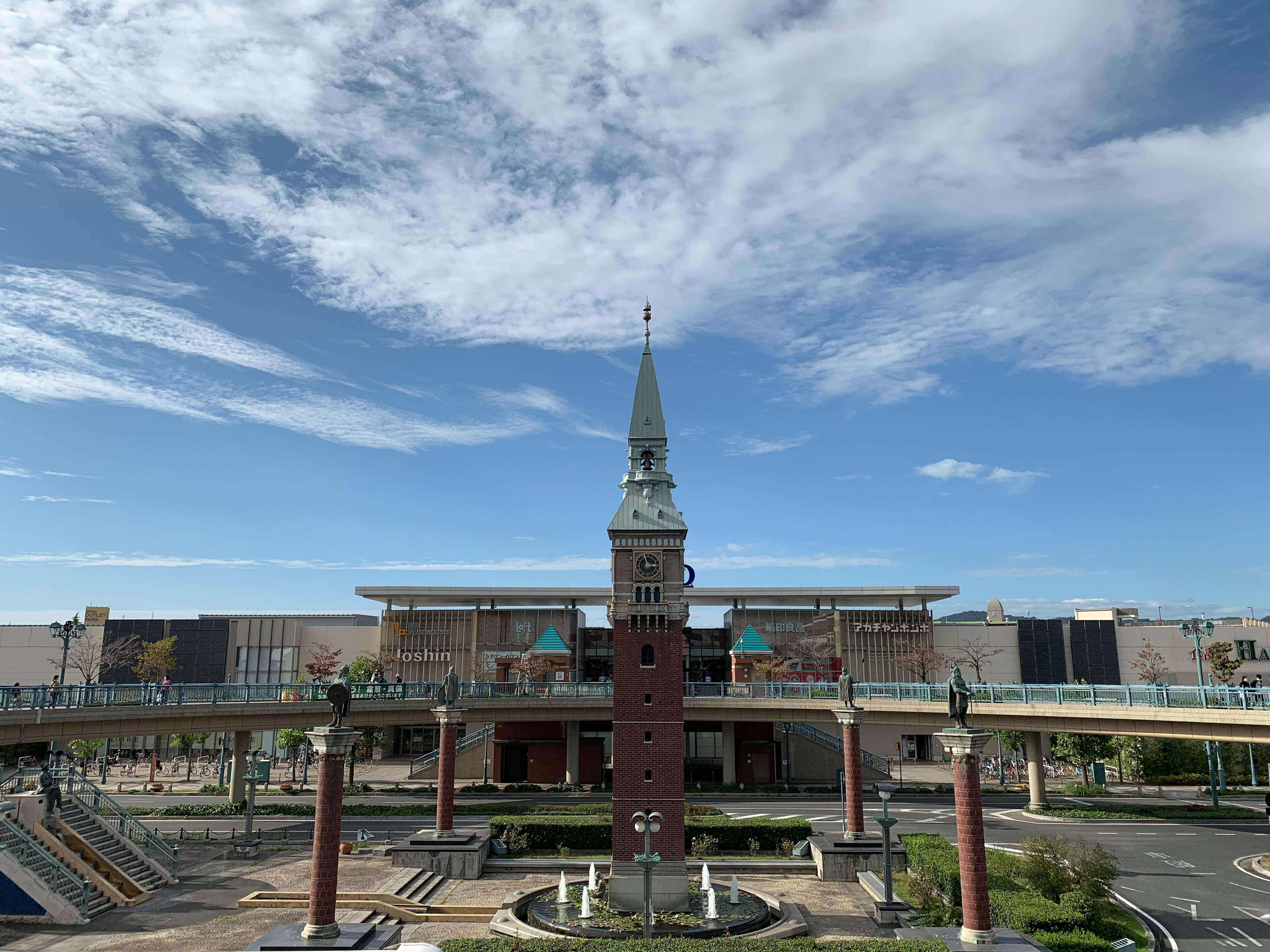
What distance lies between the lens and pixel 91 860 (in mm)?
35344

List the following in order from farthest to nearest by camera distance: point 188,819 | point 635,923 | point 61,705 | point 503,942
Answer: point 188,819, point 61,705, point 635,923, point 503,942

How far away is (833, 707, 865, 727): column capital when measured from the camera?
42.1 metres

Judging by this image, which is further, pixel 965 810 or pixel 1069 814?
pixel 1069 814

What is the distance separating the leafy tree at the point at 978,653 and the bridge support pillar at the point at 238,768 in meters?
66.7

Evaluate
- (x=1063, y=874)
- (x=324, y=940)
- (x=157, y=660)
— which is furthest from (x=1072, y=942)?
(x=157, y=660)

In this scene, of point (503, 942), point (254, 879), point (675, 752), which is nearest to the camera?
point (503, 942)

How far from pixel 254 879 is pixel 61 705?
1276 centimetres

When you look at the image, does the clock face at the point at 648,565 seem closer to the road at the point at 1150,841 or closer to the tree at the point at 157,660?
the road at the point at 1150,841

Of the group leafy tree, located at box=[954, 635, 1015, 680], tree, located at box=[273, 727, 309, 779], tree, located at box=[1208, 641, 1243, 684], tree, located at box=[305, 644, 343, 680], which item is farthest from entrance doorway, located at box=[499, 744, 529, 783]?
tree, located at box=[1208, 641, 1243, 684]

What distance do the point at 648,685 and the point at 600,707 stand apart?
2828cm

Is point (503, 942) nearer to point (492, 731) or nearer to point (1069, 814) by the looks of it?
point (1069, 814)

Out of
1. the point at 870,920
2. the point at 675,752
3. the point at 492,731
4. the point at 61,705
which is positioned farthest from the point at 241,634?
the point at 870,920

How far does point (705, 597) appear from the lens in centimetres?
8819

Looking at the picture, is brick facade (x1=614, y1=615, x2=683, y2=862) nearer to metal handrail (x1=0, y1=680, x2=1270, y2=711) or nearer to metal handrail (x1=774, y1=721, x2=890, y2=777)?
metal handrail (x1=0, y1=680, x2=1270, y2=711)
